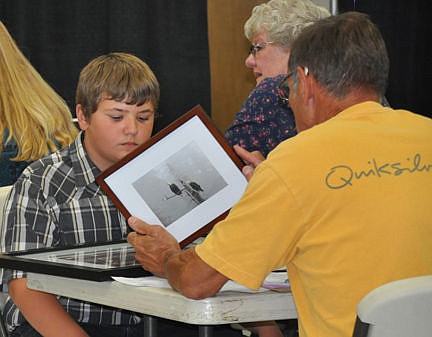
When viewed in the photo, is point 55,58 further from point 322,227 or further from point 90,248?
point 322,227

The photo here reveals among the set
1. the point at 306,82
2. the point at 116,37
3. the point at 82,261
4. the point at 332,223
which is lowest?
the point at 116,37

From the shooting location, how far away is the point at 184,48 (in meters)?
5.00

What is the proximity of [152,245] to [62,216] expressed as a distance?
1.62ft

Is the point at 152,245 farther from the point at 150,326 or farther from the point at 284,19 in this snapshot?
the point at 284,19

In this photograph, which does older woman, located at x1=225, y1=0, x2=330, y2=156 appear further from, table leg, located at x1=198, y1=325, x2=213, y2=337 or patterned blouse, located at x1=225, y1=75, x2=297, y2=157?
table leg, located at x1=198, y1=325, x2=213, y2=337

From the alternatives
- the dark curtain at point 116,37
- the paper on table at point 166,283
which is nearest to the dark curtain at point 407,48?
the dark curtain at point 116,37

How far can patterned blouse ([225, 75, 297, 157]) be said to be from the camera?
298 cm

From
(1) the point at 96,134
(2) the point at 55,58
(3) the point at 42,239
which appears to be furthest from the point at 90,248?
(2) the point at 55,58

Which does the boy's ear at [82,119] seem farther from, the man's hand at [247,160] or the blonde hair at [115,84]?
the man's hand at [247,160]

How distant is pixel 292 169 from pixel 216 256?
0.78 ft

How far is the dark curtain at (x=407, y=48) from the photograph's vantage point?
17.5 ft

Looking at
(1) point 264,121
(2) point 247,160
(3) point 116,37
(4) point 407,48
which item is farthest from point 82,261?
(4) point 407,48

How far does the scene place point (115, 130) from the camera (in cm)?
252

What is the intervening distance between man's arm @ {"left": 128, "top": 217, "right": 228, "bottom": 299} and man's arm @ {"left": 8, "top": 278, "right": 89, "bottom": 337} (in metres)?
0.33
